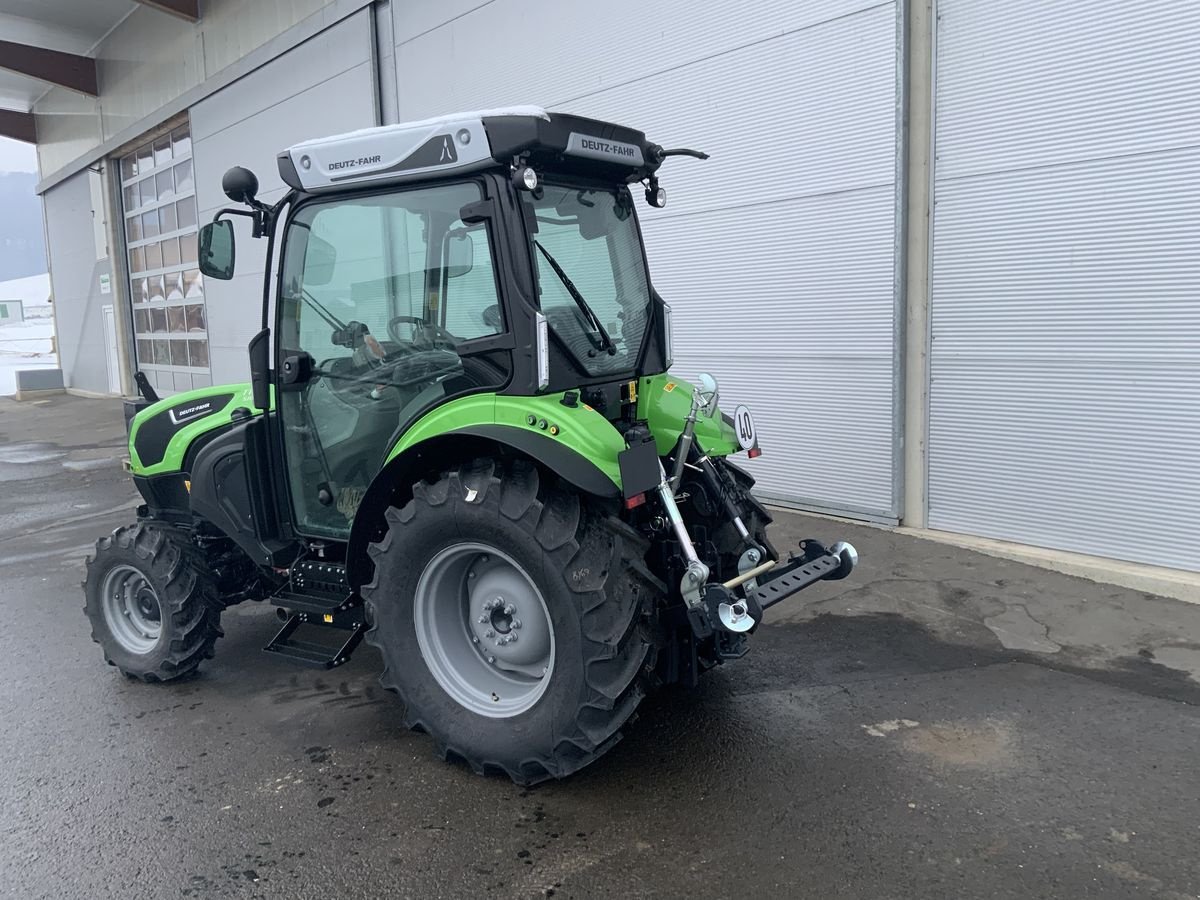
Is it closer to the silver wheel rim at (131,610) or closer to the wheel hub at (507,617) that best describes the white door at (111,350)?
the silver wheel rim at (131,610)

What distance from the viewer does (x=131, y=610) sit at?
4.69 metres

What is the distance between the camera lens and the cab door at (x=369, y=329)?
3596 mm

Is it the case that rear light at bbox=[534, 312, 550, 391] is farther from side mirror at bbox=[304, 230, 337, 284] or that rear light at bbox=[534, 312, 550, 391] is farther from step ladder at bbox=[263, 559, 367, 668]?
step ladder at bbox=[263, 559, 367, 668]

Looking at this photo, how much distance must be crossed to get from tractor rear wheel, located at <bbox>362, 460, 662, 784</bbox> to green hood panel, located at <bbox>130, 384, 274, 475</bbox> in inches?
63.6

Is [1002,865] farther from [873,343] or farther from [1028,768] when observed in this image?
[873,343]

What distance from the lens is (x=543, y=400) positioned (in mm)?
3395

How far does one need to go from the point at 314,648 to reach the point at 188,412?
161cm

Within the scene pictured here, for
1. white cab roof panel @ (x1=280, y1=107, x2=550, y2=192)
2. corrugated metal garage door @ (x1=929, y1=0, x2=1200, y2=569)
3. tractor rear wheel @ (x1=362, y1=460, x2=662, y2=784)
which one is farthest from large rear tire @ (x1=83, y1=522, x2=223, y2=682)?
corrugated metal garage door @ (x1=929, y1=0, x2=1200, y2=569)

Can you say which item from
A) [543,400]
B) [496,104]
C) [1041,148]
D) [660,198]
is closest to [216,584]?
[543,400]

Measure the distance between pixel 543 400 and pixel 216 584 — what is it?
7.49 feet

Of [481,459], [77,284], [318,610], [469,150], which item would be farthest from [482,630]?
[77,284]

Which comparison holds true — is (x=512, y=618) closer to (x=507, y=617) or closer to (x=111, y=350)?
(x=507, y=617)

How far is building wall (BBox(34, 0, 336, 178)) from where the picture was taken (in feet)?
45.4

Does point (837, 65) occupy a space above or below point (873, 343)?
above
